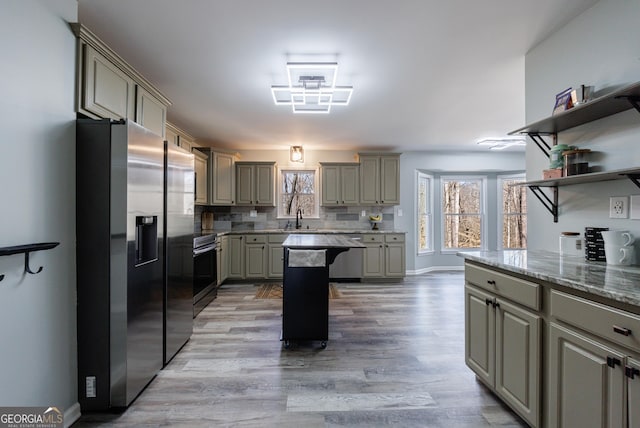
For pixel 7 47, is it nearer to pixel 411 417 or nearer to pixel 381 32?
pixel 381 32

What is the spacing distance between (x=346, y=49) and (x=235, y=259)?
3.89m

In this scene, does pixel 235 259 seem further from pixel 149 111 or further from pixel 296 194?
pixel 149 111

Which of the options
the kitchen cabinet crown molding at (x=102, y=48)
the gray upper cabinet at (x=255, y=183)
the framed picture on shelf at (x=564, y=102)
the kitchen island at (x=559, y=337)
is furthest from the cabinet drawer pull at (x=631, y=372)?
the gray upper cabinet at (x=255, y=183)

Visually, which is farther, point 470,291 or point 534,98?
point 534,98

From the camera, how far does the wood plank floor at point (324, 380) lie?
1729mm

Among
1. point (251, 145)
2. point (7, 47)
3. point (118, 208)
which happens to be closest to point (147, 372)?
point (118, 208)

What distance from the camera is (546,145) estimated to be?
2.07 metres

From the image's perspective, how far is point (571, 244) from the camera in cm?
189

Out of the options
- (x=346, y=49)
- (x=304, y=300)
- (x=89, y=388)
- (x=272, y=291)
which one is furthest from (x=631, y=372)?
(x=272, y=291)

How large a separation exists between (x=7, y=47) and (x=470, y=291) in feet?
9.64

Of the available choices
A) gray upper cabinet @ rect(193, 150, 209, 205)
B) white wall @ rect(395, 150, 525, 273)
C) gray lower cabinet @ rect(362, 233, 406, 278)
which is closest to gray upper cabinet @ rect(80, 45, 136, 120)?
gray upper cabinet @ rect(193, 150, 209, 205)

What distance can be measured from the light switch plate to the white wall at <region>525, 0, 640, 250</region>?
3 centimetres

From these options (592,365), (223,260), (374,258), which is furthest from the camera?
(374,258)

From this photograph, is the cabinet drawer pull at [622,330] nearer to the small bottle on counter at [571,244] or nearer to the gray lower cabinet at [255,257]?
the small bottle on counter at [571,244]
